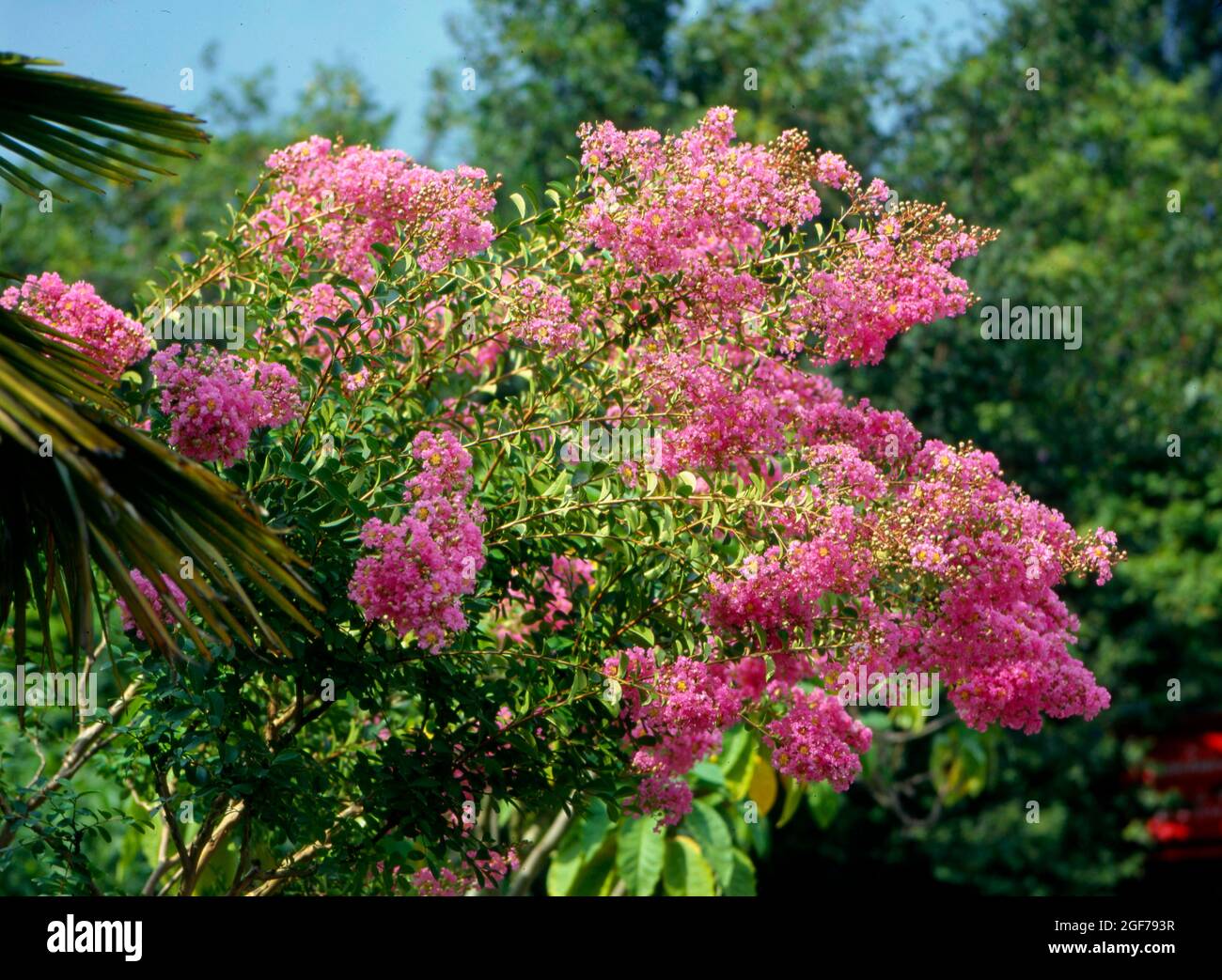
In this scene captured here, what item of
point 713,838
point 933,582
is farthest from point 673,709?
point 713,838

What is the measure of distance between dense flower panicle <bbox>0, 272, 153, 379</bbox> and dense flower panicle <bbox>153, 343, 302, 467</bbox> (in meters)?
0.41

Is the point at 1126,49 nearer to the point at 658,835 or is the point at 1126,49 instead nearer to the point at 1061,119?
the point at 1061,119

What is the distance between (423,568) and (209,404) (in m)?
0.61

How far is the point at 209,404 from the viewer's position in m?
3.32

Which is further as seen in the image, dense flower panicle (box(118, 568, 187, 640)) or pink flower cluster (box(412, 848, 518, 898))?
pink flower cluster (box(412, 848, 518, 898))

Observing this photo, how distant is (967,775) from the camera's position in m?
9.79

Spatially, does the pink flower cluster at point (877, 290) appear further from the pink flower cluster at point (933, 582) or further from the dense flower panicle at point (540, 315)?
the dense flower panicle at point (540, 315)

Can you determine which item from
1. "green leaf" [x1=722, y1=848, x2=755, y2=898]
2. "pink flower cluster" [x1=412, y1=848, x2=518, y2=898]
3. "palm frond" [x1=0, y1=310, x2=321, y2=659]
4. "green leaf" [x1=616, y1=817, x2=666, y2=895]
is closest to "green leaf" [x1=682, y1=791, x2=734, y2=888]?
"green leaf" [x1=722, y1=848, x2=755, y2=898]

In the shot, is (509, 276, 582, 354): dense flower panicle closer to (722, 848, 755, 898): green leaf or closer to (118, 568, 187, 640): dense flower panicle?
(118, 568, 187, 640): dense flower panicle

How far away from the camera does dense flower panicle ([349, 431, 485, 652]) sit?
3.15 m

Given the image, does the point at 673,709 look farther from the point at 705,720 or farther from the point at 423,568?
the point at 423,568

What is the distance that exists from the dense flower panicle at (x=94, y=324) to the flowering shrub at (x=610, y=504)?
0.06 feet

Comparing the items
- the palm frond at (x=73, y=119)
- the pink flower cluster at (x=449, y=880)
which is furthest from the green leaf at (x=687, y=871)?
the palm frond at (x=73, y=119)
